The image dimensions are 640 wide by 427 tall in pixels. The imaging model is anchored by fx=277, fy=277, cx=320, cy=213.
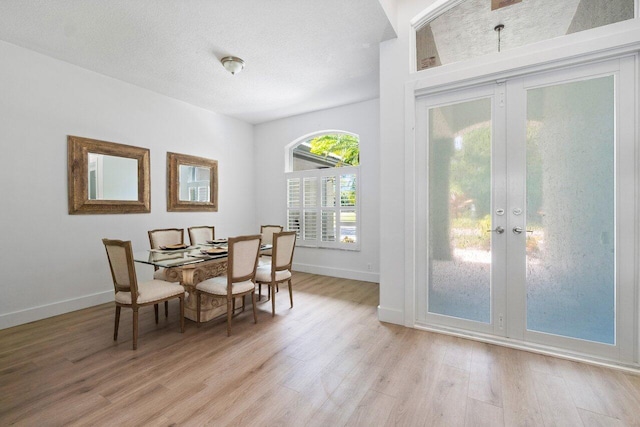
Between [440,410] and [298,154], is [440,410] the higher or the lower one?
the lower one

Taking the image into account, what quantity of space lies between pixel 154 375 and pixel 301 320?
55.3 inches

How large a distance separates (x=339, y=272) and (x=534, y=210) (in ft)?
10.2

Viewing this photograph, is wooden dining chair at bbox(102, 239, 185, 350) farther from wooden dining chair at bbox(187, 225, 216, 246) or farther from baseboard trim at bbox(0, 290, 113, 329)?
wooden dining chair at bbox(187, 225, 216, 246)

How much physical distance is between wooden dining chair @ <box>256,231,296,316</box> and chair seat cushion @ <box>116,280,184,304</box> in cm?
88

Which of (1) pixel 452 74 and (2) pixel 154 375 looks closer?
(2) pixel 154 375

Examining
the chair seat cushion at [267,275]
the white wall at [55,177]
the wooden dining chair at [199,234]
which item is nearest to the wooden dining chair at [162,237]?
the wooden dining chair at [199,234]

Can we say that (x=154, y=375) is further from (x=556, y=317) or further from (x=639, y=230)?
(x=639, y=230)

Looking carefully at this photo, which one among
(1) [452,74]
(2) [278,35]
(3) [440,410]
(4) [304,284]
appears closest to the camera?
(3) [440,410]

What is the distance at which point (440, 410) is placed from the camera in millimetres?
1646

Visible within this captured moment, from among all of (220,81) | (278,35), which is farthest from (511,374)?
(220,81)

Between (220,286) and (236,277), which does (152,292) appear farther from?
(236,277)

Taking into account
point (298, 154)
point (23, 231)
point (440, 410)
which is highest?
point (298, 154)

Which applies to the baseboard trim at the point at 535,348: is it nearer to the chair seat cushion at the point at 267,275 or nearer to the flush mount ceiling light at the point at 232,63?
the chair seat cushion at the point at 267,275

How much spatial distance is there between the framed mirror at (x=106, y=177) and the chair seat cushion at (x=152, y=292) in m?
1.64
